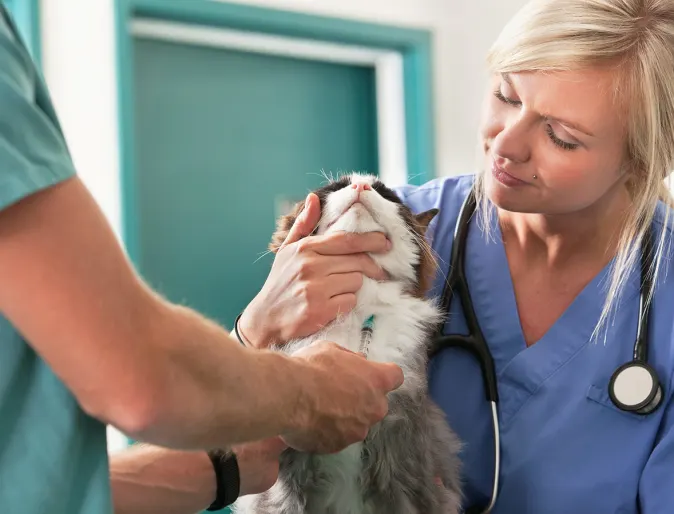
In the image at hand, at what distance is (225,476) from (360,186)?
0.49 meters

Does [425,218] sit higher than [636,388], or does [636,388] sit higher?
[425,218]

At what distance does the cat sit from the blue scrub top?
7 centimetres

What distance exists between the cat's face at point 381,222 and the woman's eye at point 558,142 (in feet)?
0.77

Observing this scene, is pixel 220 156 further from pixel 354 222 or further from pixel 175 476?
pixel 175 476

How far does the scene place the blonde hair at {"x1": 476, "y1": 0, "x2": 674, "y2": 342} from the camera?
112 centimetres

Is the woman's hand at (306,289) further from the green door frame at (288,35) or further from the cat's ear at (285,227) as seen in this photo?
the green door frame at (288,35)

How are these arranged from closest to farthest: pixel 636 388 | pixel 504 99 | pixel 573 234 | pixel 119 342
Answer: pixel 119 342
pixel 636 388
pixel 504 99
pixel 573 234

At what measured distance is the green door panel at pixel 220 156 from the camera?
2398mm

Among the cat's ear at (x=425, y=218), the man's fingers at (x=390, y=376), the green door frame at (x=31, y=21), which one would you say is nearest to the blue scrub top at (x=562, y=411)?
the cat's ear at (x=425, y=218)

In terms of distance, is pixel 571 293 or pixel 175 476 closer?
pixel 175 476

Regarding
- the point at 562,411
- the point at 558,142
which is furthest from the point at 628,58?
the point at 562,411

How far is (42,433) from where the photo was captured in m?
0.61

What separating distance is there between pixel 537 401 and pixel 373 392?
0.46 m

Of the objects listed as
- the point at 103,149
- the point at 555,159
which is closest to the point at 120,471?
the point at 555,159
